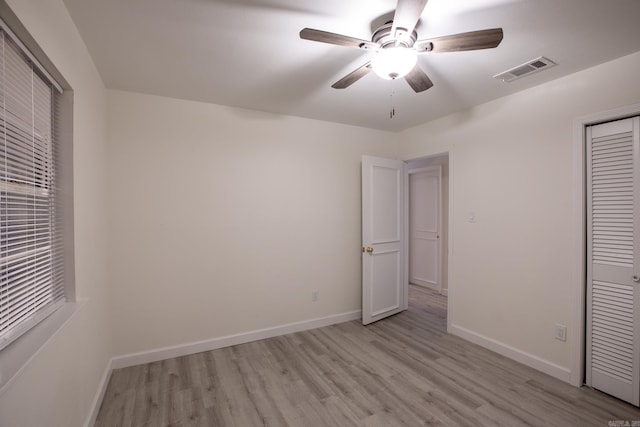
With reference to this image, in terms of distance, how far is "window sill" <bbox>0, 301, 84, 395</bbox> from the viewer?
889mm

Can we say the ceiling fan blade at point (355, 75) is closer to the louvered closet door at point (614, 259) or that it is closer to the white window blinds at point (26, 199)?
the white window blinds at point (26, 199)

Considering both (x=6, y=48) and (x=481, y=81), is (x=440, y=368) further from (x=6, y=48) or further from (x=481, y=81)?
(x=6, y=48)

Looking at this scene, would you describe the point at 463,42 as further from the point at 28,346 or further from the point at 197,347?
the point at 197,347

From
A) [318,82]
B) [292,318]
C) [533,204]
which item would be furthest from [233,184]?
[533,204]

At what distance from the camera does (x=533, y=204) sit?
8.31 feet

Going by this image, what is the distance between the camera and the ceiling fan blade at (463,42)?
4.45 feet

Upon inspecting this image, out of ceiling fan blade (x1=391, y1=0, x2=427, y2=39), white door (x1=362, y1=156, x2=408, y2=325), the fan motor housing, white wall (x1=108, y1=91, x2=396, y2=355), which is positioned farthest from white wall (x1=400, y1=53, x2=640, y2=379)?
ceiling fan blade (x1=391, y1=0, x2=427, y2=39)

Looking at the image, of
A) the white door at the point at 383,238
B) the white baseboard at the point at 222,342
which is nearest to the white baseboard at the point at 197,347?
the white baseboard at the point at 222,342

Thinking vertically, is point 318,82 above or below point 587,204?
above

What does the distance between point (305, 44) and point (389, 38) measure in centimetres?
58

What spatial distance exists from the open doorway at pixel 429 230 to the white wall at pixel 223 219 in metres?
1.88

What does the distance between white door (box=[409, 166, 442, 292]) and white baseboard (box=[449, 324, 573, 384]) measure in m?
1.80

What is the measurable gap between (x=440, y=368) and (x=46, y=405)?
8.79 feet

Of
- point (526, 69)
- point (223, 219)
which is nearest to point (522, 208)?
point (526, 69)
